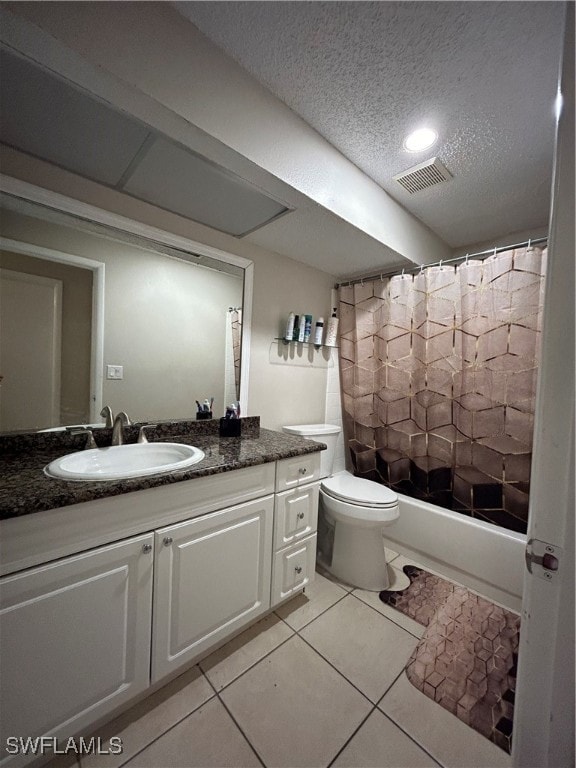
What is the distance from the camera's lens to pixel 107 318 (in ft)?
4.09

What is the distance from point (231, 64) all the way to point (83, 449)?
1528 millimetres

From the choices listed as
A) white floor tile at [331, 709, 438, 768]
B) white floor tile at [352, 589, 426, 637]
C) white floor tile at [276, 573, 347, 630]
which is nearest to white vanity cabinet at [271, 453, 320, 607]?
white floor tile at [276, 573, 347, 630]

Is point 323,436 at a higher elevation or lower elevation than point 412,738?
higher

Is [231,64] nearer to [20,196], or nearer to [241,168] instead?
[241,168]

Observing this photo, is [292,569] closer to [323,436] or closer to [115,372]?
[323,436]

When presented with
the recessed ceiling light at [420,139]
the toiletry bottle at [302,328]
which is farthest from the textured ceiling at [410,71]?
the toiletry bottle at [302,328]

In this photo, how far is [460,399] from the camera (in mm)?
1665

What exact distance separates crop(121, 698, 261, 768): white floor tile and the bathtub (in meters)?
1.04

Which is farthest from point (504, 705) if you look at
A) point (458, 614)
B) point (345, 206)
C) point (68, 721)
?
point (345, 206)

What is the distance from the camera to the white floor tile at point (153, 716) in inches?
33.3

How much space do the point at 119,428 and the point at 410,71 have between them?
1712 mm

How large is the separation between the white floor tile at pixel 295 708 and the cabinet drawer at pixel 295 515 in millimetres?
431

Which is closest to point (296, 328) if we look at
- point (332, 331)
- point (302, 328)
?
point (302, 328)

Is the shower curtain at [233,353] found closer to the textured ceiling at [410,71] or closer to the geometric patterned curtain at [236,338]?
the geometric patterned curtain at [236,338]
